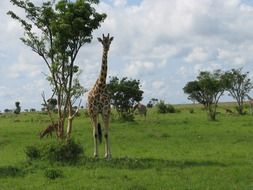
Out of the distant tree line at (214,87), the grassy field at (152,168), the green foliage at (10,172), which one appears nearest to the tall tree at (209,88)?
the distant tree line at (214,87)

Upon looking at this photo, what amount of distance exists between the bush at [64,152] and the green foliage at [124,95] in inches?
1143

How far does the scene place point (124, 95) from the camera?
1912 inches

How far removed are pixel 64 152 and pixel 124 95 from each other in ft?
100

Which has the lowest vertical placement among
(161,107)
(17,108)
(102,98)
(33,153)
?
(33,153)

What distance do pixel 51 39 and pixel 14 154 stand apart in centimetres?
573

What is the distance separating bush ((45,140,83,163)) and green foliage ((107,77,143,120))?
29.0m

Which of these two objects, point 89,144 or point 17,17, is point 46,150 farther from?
point 89,144

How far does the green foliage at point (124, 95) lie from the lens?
48156 millimetres

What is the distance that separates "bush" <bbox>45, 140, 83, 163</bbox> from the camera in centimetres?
1808

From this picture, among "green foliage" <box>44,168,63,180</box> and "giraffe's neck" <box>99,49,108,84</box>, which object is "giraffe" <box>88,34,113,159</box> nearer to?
"giraffe's neck" <box>99,49,108,84</box>

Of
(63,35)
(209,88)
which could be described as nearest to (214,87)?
(209,88)

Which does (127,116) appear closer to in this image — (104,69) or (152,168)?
(104,69)

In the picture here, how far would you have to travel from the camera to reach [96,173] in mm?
15625

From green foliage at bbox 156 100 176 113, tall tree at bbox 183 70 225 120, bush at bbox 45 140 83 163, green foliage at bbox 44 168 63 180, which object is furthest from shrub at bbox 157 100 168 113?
green foliage at bbox 44 168 63 180
